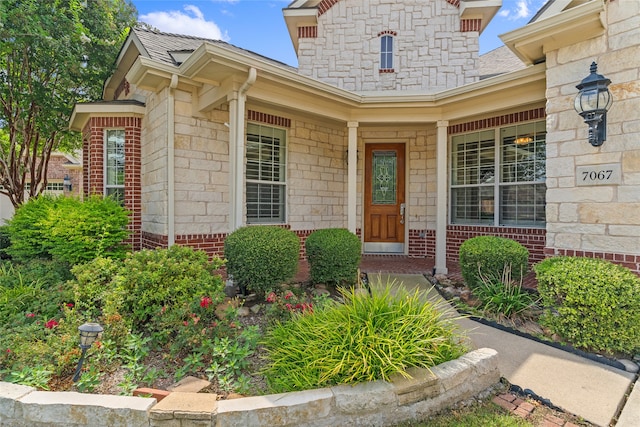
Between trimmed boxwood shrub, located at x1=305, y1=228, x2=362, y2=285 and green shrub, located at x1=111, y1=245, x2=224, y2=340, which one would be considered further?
trimmed boxwood shrub, located at x1=305, y1=228, x2=362, y2=285

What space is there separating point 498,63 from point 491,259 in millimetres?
5732

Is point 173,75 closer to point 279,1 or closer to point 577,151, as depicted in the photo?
point 279,1

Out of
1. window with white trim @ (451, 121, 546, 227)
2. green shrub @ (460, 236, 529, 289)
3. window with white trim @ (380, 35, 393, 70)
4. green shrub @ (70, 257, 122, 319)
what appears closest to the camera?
green shrub @ (70, 257, 122, 319)

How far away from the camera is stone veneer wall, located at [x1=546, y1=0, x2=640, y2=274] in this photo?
336 cm

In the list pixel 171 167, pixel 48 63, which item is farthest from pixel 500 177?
pixel 48 63

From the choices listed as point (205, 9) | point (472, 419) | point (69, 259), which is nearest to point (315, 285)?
point (472, 419)

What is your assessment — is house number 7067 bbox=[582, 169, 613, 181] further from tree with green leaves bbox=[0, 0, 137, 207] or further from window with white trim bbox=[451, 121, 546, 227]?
tree with green leaves bbox=[0, 0, 137, 207]

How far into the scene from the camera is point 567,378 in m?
2.59

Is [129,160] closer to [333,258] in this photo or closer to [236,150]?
[236,150]

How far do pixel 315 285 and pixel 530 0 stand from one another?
21.8ft

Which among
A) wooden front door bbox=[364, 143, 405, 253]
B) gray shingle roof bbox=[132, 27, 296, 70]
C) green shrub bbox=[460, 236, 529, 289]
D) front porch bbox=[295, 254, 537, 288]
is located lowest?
front porch bbox=[295, 254, 537, 288]

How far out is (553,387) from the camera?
2473 mm

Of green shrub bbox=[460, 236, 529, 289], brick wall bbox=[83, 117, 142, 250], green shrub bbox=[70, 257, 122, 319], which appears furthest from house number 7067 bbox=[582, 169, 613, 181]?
brick wall bbox=[83, 117, 142, 250]

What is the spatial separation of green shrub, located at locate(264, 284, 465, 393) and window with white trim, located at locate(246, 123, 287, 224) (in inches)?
134
